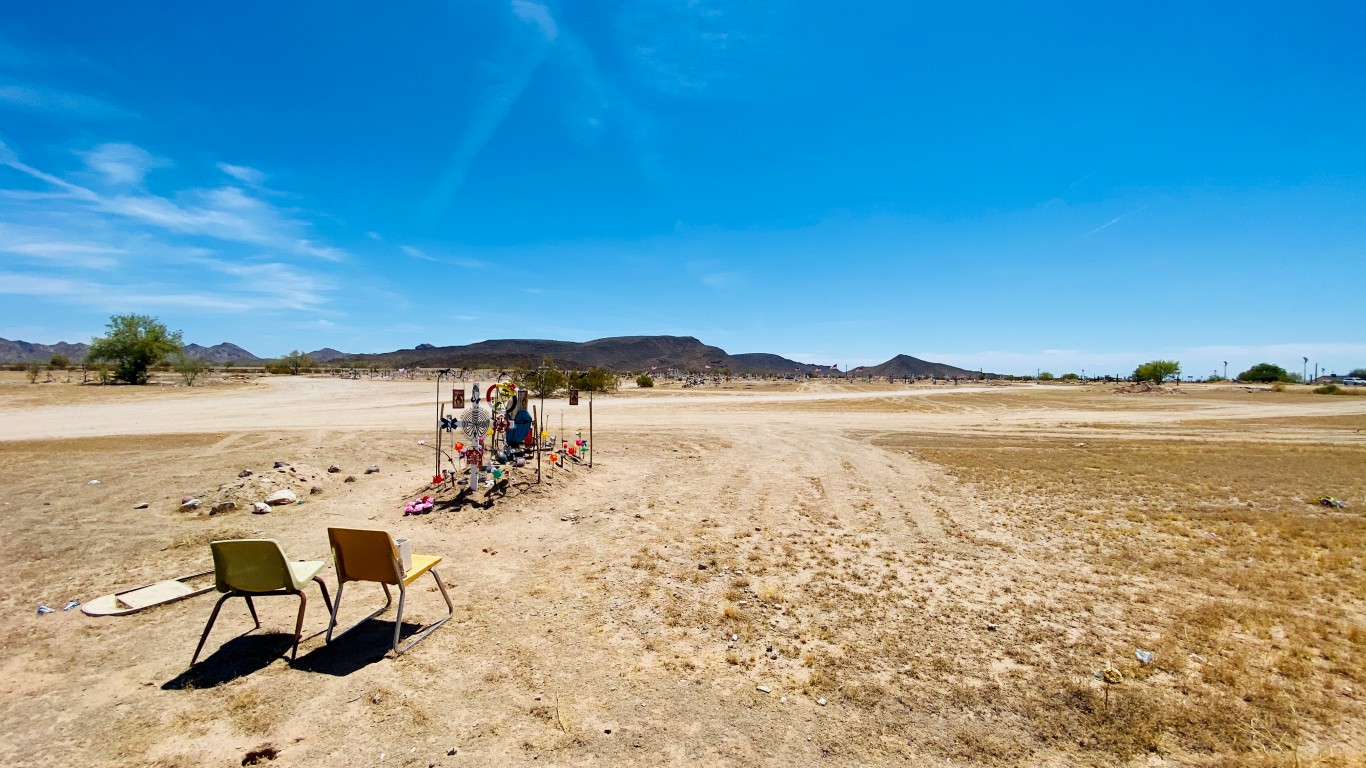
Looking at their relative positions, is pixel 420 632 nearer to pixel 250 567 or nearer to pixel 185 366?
pixel 250 567

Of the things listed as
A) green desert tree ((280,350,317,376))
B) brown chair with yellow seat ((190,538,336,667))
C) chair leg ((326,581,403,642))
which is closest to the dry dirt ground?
chair leg ((326,581,403,642))

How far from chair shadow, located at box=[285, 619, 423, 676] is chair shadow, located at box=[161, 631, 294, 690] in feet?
1.07

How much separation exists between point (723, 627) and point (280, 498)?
30.3 ft

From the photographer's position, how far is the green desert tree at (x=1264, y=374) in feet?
330

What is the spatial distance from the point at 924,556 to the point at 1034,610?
6.26 ft

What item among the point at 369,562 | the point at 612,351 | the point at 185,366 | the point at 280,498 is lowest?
the point at 280,498

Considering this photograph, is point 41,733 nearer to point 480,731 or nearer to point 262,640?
point 262,640

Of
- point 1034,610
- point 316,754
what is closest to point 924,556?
point 1034,610

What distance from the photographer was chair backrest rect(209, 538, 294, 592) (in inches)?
183

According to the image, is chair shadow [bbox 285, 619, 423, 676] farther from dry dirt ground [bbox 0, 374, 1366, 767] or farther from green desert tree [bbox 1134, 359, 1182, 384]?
green desert tree [bbox 1134, 359, 1182, 384]

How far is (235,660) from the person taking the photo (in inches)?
194

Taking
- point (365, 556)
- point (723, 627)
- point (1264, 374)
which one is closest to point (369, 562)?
point (365, 556)

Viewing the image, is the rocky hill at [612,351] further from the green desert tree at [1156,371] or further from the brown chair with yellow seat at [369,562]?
the brown chair with yellow seat at [369,562]

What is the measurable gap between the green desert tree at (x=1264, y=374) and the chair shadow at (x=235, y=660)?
462 ft
